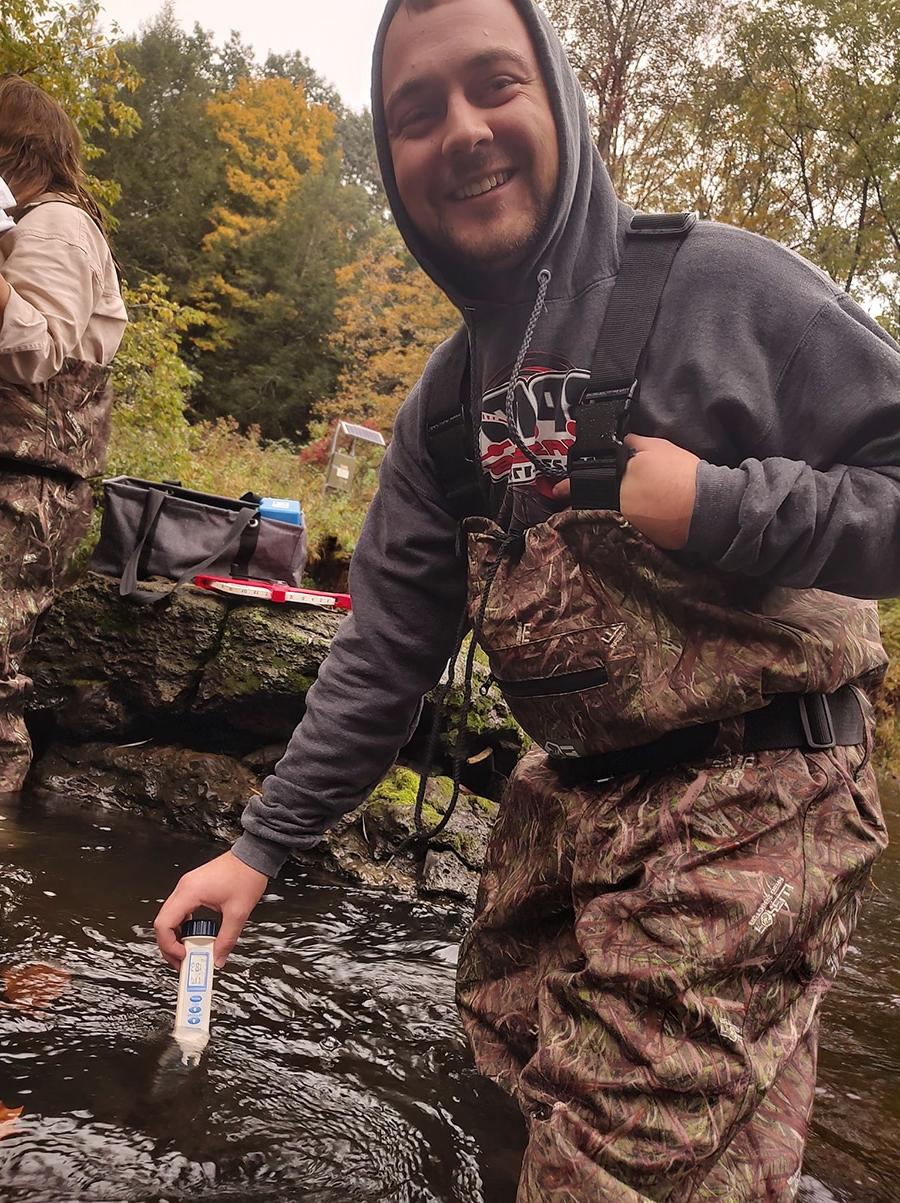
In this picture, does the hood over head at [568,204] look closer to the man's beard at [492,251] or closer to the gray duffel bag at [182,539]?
the man's beard at [492,251]

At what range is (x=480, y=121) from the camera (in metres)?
1.71

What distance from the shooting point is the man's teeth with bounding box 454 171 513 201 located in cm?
174

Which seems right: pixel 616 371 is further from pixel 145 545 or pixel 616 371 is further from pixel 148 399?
pixel 148 399

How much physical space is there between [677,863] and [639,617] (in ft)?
1.31

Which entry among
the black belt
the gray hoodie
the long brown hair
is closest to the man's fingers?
the gray hoodie

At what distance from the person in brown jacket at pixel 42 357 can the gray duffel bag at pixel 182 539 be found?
98cm

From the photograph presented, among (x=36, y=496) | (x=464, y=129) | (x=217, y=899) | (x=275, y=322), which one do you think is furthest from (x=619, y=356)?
(x=275, y=322)

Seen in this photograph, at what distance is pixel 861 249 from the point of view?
13891 millimetres

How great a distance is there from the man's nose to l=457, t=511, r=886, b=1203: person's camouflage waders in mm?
720

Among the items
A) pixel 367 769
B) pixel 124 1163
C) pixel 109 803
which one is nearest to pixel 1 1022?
pixel 124 1163

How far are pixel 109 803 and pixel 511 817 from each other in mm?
2821

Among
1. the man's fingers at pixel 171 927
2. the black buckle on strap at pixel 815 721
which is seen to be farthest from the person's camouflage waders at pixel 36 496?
the black buckle on strap at pixel 815 721

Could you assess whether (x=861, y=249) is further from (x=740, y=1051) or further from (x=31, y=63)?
(x=740, y=1051)

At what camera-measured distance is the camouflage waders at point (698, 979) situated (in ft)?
4.28
